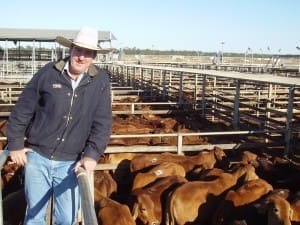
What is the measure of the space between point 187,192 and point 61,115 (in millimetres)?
2952

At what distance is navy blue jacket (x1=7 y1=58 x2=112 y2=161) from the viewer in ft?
11.0

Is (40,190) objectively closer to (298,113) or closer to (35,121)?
(35,121)

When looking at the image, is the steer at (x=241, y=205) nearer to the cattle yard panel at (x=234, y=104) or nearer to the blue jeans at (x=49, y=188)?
the blue jeans at (x=49, y=188)

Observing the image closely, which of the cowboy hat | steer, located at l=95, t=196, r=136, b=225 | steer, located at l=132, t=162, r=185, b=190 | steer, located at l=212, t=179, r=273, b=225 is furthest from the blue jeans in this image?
steer, located at l=132, t=162, r=185, b=190

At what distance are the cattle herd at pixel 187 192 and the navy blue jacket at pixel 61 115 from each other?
1826mm

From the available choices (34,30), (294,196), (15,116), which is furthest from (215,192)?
(34,30)

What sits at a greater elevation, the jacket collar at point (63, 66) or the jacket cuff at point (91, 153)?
the jacket collar at point (63, 66)

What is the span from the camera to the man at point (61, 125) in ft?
11.0

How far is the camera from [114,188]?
22.6ft

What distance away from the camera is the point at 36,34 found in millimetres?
38625

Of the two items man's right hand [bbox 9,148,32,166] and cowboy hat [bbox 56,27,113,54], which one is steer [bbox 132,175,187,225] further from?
cowboy hat [bbox 56,27,113,54]

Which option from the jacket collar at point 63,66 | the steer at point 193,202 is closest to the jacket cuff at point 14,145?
the jacket collar at point 63,66

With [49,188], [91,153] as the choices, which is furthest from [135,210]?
[91,153]

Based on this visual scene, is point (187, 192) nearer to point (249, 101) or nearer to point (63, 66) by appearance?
point (63, 66)
